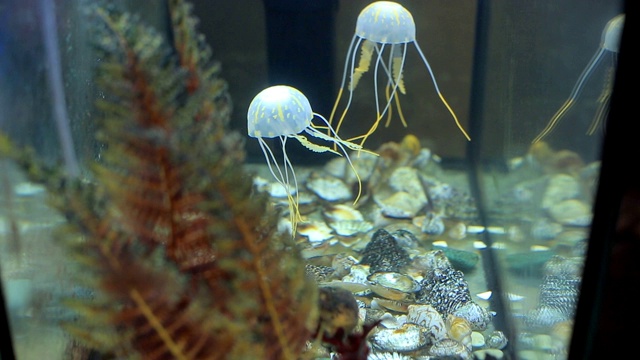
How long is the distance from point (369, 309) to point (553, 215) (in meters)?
0.95

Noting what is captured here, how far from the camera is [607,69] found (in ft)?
4.34

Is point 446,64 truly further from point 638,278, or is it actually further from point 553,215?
point 638,278

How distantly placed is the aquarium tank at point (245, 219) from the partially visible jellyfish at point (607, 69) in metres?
0.01

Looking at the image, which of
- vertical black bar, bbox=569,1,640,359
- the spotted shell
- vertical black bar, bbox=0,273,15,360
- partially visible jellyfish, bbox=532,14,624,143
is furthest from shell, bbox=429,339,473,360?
vertical black bar, bbox=0,273,15,360

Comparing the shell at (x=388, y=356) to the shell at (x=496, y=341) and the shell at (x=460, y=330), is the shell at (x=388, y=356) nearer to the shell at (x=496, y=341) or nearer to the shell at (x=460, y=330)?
the shell at (x=460, y=330)

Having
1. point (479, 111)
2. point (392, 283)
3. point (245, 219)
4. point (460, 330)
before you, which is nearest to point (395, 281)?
point (392, 283)

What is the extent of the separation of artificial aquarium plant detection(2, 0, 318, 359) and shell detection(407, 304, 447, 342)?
1.05 meters

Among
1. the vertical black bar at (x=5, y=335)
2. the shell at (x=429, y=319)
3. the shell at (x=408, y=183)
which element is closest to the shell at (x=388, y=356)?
the shell at (x=429, y=319)

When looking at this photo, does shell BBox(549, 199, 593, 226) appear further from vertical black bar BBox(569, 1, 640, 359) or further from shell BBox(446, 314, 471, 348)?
shell BBox(446, 314, 471, 348)

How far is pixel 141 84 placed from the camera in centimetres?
98

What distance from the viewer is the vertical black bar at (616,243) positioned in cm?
105

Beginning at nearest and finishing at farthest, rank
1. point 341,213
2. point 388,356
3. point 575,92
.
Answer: point 575,92 → point 388,356 → point 341,213

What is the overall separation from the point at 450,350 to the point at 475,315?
0.35 m

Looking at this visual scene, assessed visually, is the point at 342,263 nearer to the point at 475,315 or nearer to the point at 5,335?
the point at 475,315
